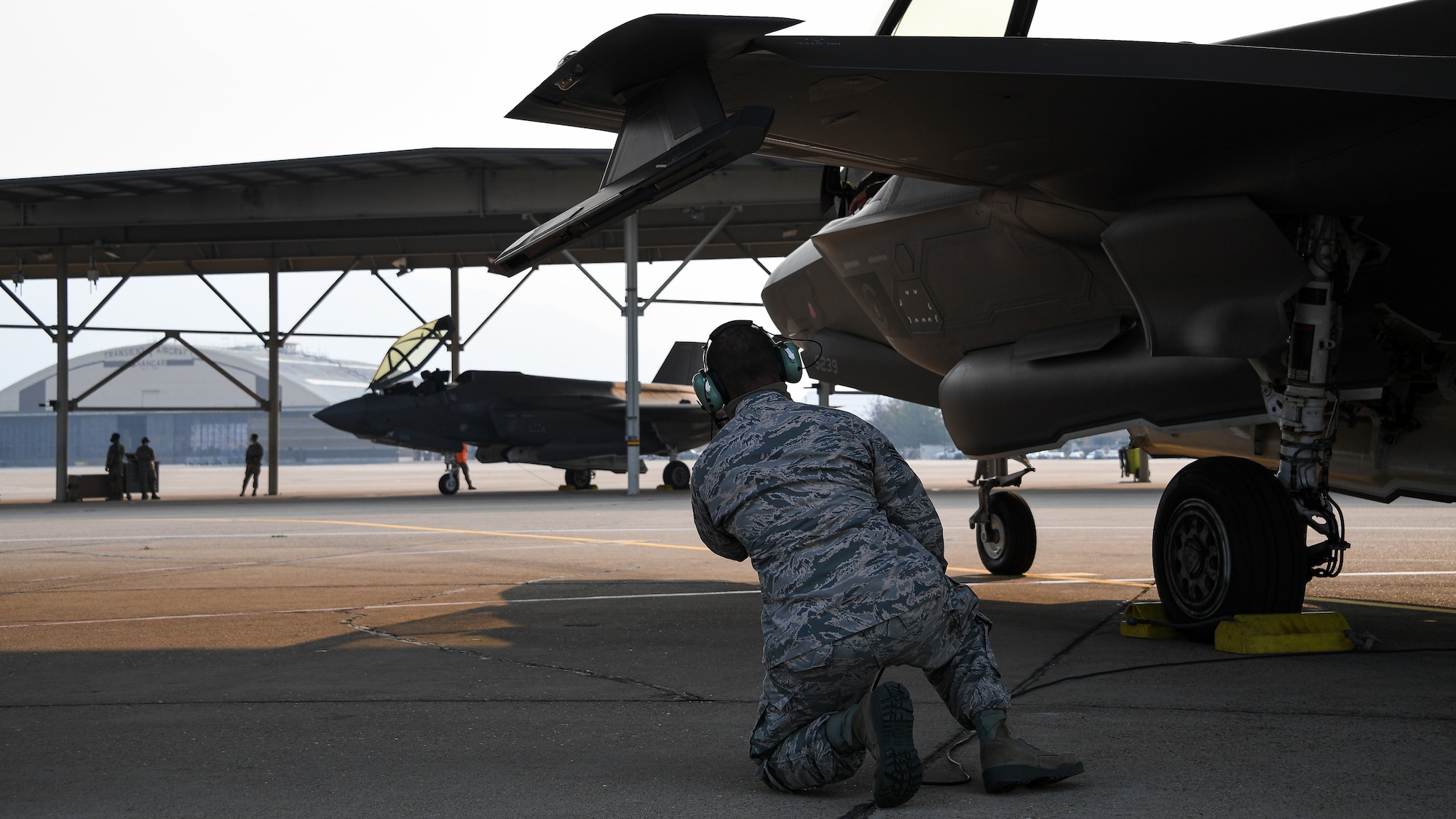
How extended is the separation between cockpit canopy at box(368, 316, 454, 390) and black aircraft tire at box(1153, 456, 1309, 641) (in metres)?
21.5

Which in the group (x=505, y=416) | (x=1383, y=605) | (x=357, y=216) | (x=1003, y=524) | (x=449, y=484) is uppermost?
(x=357, y=216)

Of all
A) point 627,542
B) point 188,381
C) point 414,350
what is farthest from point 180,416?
point 627,542

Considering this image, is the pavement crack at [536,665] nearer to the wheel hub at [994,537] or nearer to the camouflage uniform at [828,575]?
the camouflage uniform at [828,575]

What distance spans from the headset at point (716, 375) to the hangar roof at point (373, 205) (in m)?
15.5

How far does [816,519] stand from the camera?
127 inches

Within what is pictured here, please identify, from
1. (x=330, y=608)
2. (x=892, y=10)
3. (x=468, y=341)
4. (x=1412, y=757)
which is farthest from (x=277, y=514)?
(x=1412, y=757)

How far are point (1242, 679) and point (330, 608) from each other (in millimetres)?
5276

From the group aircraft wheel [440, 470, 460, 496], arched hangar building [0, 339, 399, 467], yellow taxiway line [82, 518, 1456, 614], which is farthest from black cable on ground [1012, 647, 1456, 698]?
arched hangar building [0, 339, 399, 467]

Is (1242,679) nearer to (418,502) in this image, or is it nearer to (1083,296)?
(1083,296)

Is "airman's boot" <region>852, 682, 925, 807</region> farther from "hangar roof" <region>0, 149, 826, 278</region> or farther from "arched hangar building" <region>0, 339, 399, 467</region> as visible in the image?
"arched hangar building" <region>0, 339, 399, 467</region>

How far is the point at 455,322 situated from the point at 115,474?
8605 millimetres

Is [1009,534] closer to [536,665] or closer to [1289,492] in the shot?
[1289,492]

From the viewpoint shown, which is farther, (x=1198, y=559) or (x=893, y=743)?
(x=1198, y=559)

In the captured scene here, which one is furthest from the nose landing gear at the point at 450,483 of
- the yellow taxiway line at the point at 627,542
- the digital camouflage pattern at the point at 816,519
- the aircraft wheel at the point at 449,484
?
the digital camouflage pattern at the point at 816,519
